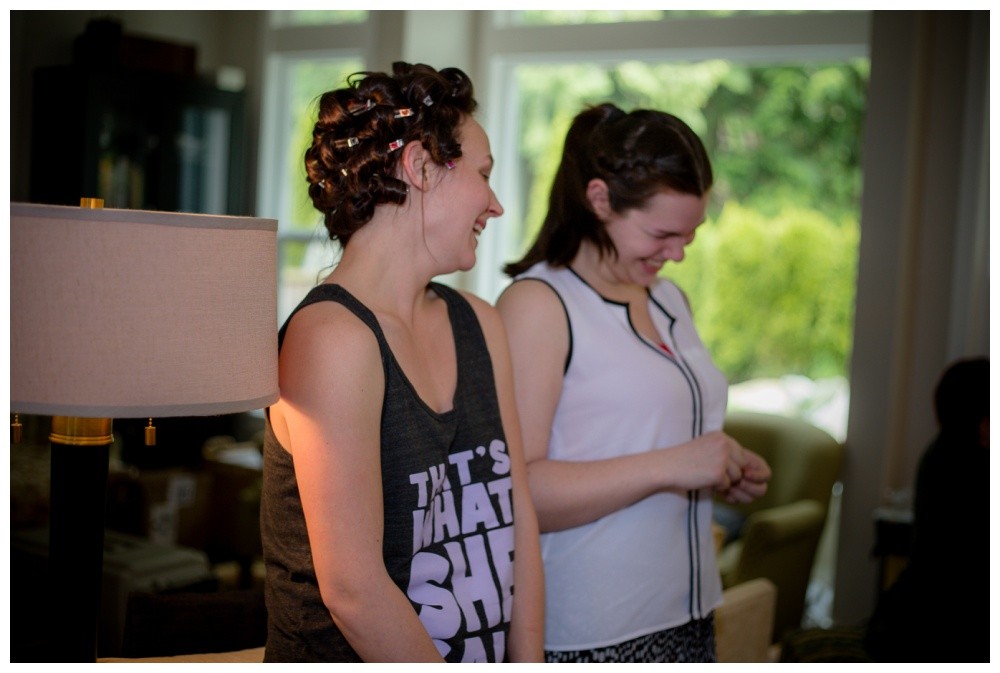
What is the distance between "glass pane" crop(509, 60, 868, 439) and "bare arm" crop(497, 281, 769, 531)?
2.95m

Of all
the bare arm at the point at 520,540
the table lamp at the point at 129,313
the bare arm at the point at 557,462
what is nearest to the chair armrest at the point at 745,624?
the bare arm at the point at 557,462

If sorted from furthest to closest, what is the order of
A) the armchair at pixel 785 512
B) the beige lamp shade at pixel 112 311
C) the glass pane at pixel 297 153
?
the glass pane at pixel 297 153
the armchair at pixel 785 512
the beige lamp shade at pixel 112 311

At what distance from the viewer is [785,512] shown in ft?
12.2

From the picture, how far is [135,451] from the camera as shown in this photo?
183 inches

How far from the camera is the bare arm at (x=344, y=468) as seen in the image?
3.90 feet

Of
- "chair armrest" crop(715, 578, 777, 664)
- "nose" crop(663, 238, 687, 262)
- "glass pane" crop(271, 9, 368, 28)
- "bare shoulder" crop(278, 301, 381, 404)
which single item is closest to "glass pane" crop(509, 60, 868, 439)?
"glass pane" crop(271, 9, 368, 28)

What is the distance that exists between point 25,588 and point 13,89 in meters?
2.62

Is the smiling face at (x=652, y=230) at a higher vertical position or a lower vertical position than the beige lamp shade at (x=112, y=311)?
higher

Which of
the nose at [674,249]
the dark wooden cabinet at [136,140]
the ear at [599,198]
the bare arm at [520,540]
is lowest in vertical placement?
the bare arm at [520,540]

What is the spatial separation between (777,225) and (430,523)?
3488 millimetres

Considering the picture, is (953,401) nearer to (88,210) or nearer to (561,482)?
(561,482)

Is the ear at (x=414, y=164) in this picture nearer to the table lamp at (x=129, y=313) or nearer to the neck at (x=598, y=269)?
the table lamp at (x=129, y=313)

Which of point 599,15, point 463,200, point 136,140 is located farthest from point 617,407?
point 136,140

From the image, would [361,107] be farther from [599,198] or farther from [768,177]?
[768,177]
